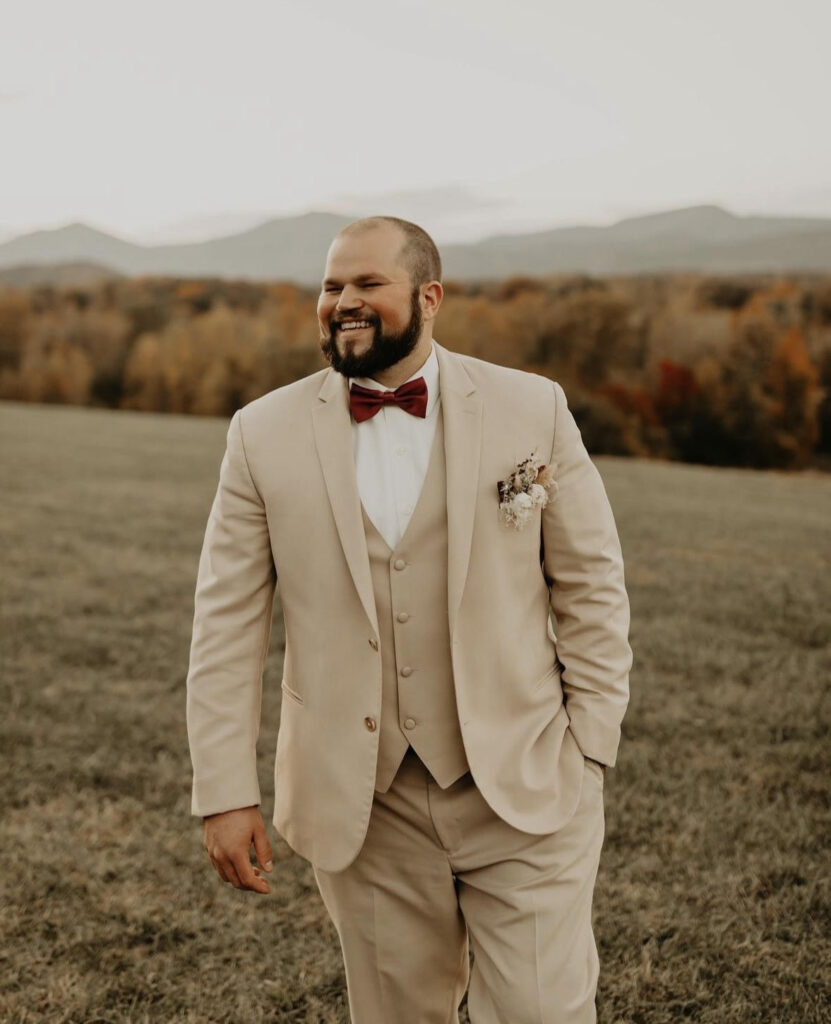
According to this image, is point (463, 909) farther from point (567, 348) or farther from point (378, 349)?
point (567, 348)

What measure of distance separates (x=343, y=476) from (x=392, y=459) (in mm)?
157

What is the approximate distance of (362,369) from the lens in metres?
2.46

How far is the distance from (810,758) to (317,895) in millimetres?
3077

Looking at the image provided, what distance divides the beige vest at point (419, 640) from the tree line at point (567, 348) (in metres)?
34.5

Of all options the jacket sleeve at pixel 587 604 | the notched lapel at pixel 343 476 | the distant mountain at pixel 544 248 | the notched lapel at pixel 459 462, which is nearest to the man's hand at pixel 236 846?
the notched lapel at pixel 343 476

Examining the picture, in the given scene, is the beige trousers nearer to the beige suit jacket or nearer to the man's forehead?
the beige suit jacket

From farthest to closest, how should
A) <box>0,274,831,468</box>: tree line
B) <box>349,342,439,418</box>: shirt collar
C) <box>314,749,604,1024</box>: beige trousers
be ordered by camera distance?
<box>0,274,831,468</box>: tree line → <box>349,342,439,418</box>: shirt collar → <box>314,749,604,1024</box>: beige trousers

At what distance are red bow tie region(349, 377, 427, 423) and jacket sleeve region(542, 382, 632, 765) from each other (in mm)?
359

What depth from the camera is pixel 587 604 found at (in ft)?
8.43

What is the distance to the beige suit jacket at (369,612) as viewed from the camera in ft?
8.06

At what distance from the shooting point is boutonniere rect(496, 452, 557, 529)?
242 cm

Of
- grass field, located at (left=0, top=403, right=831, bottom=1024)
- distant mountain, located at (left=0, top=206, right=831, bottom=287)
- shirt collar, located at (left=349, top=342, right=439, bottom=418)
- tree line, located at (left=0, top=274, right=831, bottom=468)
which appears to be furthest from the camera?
distant mountain, located at (left=0, top=206, right=831, bottom=287)

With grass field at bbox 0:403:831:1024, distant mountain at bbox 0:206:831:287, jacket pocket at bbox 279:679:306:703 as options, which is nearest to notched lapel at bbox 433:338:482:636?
jacket pocket at bbox 279:679:306:703

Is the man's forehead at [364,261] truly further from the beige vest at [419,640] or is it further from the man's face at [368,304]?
the beige vest at [419,640]
